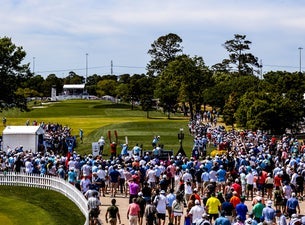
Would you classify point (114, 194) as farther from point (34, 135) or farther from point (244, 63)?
point (244, 63)

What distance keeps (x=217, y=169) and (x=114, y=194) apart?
4.96 m

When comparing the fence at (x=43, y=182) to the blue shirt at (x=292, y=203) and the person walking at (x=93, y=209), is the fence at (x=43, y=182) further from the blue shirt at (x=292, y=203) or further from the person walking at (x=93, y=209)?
the blue shirt at (x=292, y=203)

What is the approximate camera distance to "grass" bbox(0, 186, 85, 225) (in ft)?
85.3

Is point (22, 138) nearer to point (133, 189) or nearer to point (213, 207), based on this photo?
point (133, 189)

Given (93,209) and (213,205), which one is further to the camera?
(213,205)

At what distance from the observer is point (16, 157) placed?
3525cm

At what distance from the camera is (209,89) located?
89.8 metres

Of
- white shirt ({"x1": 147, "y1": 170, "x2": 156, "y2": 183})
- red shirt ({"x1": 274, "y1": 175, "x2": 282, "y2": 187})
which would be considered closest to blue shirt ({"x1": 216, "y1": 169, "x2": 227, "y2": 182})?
red shirt ({"x1": 274, "y1": 175, "x2": 282, "y2": 187})

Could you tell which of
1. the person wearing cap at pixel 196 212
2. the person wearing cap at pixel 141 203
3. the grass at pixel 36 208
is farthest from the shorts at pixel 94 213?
the grass at pixel 36 208

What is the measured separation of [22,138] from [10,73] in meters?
20.6

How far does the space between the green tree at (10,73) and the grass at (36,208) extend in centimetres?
3006

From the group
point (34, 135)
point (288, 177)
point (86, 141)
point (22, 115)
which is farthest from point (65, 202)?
point (22, 115)

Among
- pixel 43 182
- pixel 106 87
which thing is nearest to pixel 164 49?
pixel 106 87

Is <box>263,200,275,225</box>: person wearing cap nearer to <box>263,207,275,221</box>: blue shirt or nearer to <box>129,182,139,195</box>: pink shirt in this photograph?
<box>263,207,275,221</box>: blue shirt
